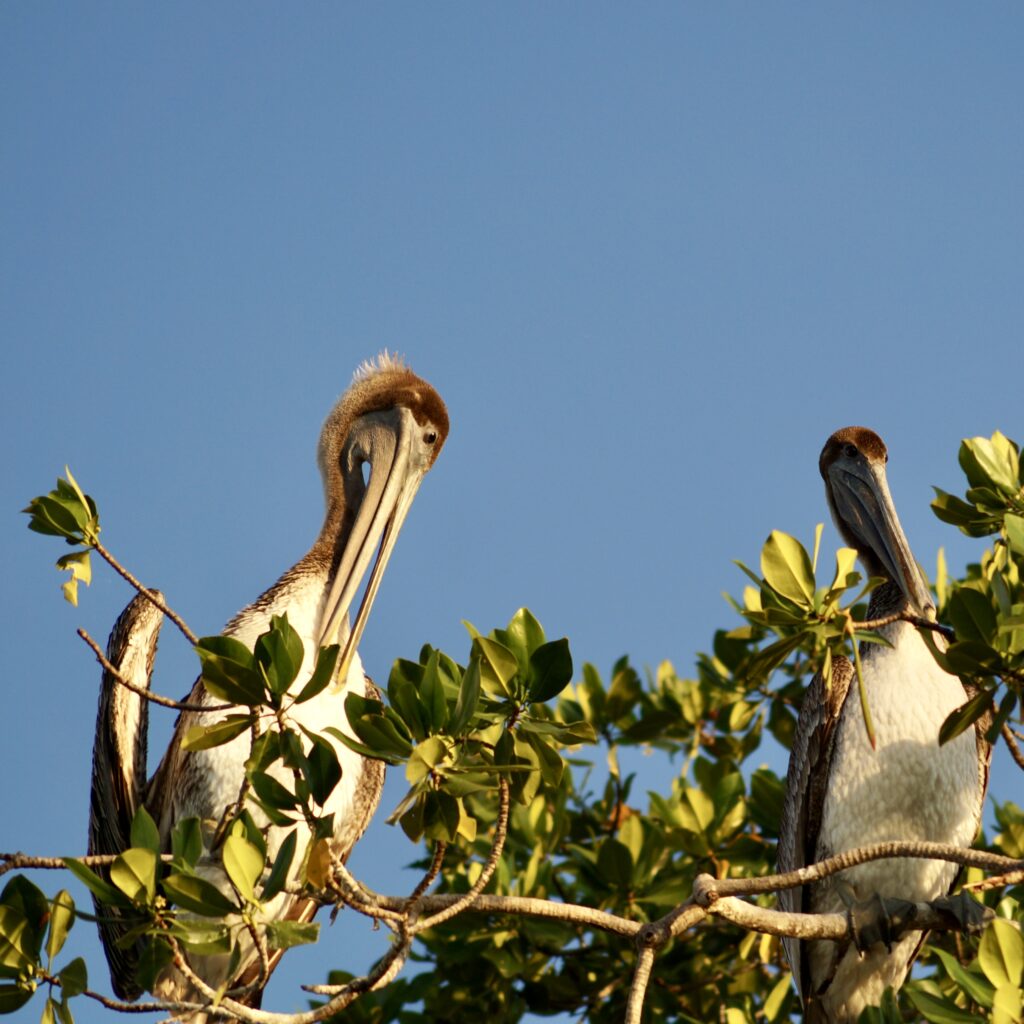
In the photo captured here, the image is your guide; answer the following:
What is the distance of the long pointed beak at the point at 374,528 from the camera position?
609cm

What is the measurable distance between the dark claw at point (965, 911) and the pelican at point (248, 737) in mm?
2292

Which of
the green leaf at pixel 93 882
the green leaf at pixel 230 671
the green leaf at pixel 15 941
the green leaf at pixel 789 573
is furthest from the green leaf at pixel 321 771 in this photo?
the green leaf at pixel 789 573

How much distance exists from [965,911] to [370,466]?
3.44 m

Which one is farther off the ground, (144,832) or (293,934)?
(144,832)

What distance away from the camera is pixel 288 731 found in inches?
148

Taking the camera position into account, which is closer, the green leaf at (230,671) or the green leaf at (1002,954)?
the green leaf at (1002,954)

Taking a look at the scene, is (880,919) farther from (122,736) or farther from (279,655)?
(122,736)

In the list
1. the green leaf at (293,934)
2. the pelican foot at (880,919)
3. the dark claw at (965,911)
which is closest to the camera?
the green leaf at (293,934)

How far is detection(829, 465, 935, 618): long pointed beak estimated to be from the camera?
642cm

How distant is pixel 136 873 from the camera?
3629 millimetres

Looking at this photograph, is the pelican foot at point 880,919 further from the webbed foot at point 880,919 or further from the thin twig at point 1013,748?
the thin twig at point 1013,748

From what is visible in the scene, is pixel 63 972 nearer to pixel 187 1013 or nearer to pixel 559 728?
pixel 187 1013

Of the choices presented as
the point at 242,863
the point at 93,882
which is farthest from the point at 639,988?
the point at 93,882

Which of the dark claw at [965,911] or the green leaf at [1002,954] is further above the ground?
the dark claw at [965,911]
